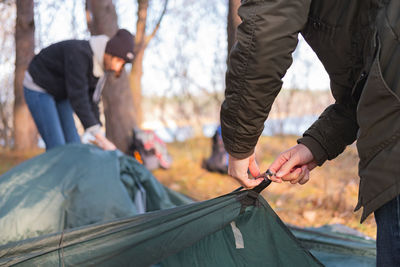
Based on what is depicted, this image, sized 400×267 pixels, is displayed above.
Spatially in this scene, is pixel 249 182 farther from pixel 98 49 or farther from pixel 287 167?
pixel 98 49

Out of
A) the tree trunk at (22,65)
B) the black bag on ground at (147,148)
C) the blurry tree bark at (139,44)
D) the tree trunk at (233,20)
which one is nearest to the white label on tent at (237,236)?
the tree trunk at (233,20)

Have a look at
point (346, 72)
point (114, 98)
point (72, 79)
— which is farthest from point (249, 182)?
point (114, 98)

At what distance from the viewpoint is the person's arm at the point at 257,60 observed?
0.93m

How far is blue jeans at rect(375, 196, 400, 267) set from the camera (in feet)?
2.91

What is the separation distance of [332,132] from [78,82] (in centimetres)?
192

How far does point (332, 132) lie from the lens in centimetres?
128

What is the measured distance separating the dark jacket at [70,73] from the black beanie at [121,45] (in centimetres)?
14

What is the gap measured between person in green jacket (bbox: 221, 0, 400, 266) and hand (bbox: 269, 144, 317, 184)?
0.21 meters

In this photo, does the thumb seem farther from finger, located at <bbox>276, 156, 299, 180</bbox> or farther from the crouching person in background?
the crouching person in background

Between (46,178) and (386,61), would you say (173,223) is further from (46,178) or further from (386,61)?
(46,178)

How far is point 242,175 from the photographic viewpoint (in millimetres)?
1255

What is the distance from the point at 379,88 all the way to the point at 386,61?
59 millimetres

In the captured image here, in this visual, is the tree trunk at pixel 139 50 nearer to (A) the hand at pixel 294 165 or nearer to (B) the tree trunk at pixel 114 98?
(B) the tree trunk at pixel 114 98

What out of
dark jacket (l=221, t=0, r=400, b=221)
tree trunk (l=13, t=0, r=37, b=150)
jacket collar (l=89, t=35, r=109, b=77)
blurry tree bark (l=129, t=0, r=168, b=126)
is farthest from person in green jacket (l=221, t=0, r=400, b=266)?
tree trunk (l=13, t=0, r=37, b=150)
